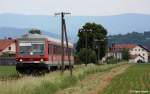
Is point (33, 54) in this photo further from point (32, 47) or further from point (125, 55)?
point (125, 55)

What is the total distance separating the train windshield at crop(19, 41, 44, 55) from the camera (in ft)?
144

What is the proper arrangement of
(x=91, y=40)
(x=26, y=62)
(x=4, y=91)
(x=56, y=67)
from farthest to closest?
(x=91, y=40), (x=56, y=67), (x=26, y=62), (x=4, y=91)

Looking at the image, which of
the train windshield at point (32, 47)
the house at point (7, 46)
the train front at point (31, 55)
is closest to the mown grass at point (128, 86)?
the train front at point (31, 55)

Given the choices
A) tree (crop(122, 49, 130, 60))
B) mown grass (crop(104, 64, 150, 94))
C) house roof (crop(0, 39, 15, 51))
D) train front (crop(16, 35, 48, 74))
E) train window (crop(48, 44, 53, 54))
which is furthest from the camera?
tree (crop(122, 49, 130, 60))

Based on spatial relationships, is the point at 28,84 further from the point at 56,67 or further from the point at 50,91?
the point at 56,67

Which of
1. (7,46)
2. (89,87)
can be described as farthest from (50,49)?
(7,46)

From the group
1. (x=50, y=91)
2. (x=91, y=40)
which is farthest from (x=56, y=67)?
(x=91, y=40)

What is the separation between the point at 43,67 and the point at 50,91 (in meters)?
17.0

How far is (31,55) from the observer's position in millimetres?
43406

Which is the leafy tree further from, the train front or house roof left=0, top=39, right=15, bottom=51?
the train front

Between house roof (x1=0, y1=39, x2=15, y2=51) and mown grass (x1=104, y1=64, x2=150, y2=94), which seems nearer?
mown grass (x1=104, y1=64, x2=150, y2=94)

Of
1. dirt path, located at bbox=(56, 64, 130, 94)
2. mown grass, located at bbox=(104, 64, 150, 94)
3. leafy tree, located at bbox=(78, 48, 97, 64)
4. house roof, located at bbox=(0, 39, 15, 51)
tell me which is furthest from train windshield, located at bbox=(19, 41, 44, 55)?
house roof, located at bbox=(0, 39, 15, 51)

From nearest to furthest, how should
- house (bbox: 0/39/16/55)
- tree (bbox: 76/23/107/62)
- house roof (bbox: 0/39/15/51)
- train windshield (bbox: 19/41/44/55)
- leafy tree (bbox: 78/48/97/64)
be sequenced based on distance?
train windshield (bbox: 19/41/44/55) < leafy tree (bbox: 78/48/97/64) < tree (bbox: 76/23/107/62) < house (bbox: 0/39/16/55) < house roof (bbox: 0/39/15/51)

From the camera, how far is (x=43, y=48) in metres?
44.0
